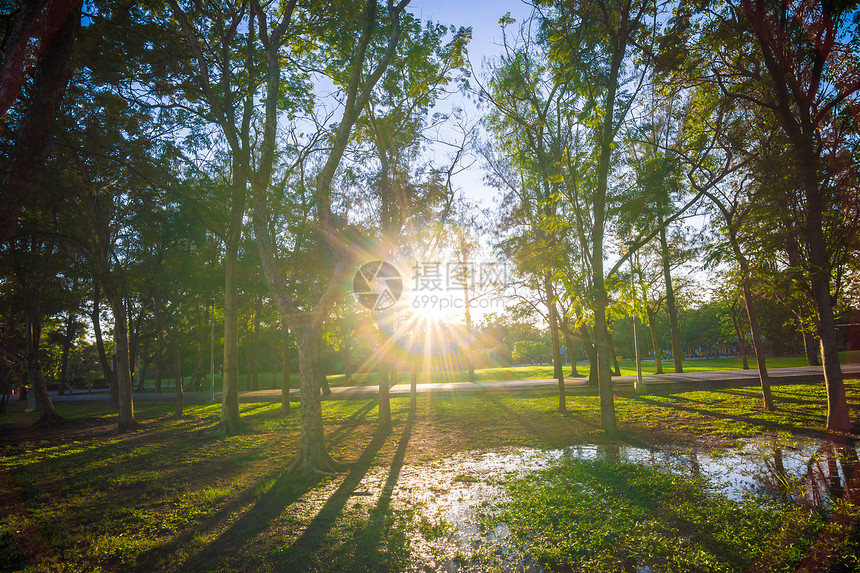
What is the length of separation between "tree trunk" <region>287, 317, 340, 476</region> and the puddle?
2.75 feet

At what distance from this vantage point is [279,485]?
8117mm

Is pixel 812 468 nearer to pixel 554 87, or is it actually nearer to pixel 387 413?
pixel 387 413

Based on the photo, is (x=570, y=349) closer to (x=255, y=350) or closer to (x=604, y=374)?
(x=604, y=374)

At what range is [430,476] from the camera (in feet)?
27.4

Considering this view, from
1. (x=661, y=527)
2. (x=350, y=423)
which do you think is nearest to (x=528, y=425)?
(x=350, y=423)

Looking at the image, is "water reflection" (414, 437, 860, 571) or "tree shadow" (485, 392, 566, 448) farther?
"tree shadow" (485, 392, 566, 448)

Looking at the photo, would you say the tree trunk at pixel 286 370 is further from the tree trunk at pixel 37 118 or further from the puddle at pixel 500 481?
the tree trunk at pixel 37 118

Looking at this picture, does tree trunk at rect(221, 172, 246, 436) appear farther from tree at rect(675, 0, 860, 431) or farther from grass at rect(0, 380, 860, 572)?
tree at rect(675, 0, 860, 431)

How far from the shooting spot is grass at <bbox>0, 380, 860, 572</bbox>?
5.06 m

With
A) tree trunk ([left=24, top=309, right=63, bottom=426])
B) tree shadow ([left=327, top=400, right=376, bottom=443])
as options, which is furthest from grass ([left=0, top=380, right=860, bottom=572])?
tree trunk ([left=24, top=309, right=63, bottom=426])

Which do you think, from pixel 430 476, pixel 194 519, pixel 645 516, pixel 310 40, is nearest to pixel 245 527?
pixel 194 519

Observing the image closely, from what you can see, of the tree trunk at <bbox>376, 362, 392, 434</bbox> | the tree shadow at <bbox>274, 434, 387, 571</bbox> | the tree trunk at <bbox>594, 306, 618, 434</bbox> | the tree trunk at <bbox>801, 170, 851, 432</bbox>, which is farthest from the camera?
the tree trunk at <bbox>376, 362, 392, 434</bbox>

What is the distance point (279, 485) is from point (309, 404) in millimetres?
1571

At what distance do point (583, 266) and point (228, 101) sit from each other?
1213 centimetres
